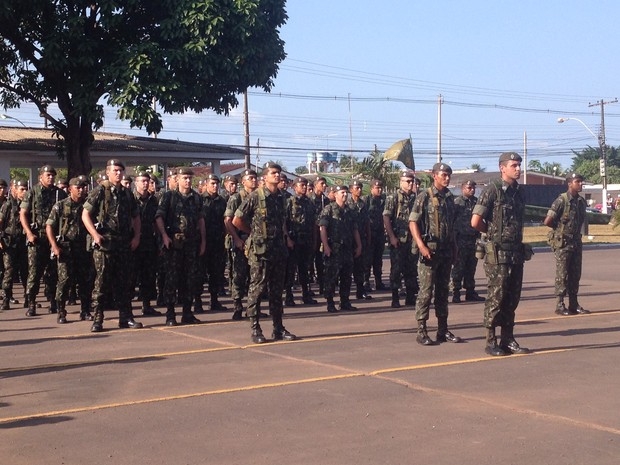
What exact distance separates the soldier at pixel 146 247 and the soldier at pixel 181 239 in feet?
3.90

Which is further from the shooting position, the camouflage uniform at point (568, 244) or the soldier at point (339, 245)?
the soldier at point (339, 245)

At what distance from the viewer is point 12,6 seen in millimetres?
20297

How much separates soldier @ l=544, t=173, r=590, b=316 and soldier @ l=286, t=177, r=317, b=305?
4.00 metres

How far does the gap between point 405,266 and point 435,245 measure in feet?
12.4

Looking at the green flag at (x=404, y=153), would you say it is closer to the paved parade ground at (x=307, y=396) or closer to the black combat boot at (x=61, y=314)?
the paved parade ground at (x=307, y=396)

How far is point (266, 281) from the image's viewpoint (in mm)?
10648

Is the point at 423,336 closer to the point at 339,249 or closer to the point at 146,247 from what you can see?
the point at 339,249

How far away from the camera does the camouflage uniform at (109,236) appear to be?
11.5 m

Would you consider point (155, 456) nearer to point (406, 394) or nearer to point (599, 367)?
point (406, 394)

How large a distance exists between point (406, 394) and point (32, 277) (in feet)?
24.5

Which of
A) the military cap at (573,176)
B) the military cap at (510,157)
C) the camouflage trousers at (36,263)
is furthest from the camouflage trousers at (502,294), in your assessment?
the camouflage trousers at (36,263)

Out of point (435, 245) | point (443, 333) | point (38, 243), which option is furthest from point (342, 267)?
point (38, 243)

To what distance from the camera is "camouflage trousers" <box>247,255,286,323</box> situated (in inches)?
418

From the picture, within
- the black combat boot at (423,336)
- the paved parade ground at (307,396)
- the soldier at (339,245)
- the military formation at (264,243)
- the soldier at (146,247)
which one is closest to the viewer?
the paved parade ground at (307,396)
